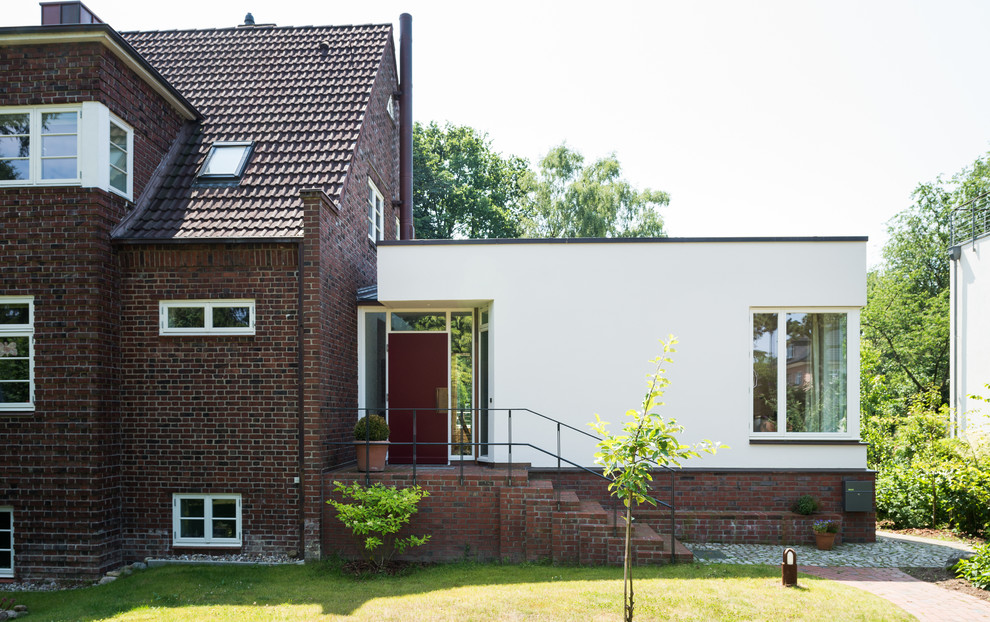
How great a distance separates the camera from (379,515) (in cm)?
923

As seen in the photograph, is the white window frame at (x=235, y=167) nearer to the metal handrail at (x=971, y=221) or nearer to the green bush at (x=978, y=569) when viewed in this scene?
the green bush at (x=978, y=569)

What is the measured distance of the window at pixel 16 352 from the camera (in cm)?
954

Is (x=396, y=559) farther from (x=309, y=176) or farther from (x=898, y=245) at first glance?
(x=898, y=245)

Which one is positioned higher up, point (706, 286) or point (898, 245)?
point (898, 245)

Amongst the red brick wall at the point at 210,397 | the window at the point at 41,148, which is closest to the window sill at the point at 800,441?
the red brick wall at the point at 210,397

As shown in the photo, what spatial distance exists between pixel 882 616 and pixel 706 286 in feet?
17.6

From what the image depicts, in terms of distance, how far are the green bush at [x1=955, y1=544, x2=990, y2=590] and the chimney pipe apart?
1160 cm

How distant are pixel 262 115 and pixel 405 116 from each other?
14.2 ft

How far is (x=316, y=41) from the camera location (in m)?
14.4

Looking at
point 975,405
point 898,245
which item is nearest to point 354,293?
point 975,405

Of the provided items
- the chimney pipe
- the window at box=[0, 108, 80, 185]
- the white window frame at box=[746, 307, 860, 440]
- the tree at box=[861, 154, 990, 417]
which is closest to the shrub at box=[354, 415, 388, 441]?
the window at box=[0, 108, 80, 185]

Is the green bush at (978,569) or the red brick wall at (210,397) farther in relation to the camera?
the red brick wall at (210,397)

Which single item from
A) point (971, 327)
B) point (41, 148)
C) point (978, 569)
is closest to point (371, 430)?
point (41, 148)

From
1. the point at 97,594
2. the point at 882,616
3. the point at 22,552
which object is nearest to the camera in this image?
the point at 882,616
